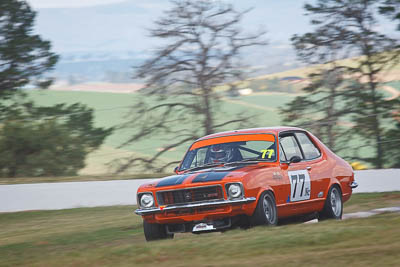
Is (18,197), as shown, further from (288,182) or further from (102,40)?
(102,40)

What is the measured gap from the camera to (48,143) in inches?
917

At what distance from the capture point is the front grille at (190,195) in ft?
29.4

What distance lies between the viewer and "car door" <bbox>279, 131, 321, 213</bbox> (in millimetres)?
10000

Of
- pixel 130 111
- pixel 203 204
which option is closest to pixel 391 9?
pixel 130 111

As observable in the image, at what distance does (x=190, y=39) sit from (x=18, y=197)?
34.1ft

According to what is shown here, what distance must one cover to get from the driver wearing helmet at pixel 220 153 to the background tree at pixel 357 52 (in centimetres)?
1091

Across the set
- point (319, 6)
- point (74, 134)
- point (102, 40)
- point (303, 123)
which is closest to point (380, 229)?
point (303, 123)

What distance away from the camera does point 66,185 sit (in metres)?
17.0

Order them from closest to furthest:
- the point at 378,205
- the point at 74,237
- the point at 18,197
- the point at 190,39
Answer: the point at 74,237 < the point at 378,205 < the point at 18,197 < the point at 190,39

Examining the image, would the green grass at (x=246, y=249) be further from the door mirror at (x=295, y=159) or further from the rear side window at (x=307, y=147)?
the rear side window at (x=307, y=147)

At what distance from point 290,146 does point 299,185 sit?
80cm

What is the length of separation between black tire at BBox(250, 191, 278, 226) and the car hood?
0.40m

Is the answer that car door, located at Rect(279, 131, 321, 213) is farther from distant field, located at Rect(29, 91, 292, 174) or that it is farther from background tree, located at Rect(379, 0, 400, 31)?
background tree, located at Rect(379, 0, 400, 31)

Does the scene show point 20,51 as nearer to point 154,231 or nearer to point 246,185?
point 154,231
